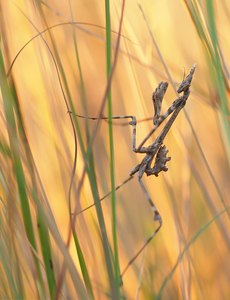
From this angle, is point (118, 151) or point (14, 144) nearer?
point (14, 144)

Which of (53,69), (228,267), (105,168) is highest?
(53,69)

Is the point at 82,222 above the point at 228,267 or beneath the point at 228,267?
above

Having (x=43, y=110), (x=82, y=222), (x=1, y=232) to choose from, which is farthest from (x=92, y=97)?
(x=1, y=232)

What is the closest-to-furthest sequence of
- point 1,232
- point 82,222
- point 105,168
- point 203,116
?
point 1,232, point 82,222, point 105,168, point 203,116

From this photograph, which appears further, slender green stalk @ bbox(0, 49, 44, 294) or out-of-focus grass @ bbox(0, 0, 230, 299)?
out-of-focus grass @ bbox(0, 0, 230, 299)

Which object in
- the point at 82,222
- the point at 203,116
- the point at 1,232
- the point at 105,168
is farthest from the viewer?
the point at 203,116

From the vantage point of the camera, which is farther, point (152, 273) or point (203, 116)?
point (203, 116)

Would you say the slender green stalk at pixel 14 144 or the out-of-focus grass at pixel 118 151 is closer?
the slender green stalk at pixel 14 144

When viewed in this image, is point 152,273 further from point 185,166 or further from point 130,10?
point 130,10
